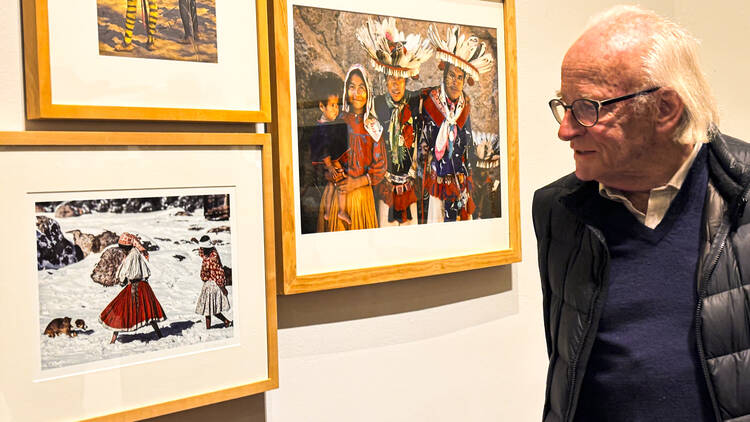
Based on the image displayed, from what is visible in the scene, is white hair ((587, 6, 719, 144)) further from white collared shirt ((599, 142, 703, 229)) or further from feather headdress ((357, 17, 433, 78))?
feather headdress ((357, 17, 433, 78))

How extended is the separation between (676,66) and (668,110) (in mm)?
79

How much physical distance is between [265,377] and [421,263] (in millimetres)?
503

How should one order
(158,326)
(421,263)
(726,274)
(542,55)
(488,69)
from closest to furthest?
(726,274)
(158,326)
(421,263)
(488,69)
(542,55)

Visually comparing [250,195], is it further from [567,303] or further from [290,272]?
[567,303]

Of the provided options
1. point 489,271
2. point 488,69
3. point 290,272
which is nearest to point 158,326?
point 290,272

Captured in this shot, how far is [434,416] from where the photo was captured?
181 centimetres

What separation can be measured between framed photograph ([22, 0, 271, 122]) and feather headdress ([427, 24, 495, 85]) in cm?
52

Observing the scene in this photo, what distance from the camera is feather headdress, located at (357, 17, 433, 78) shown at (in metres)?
1.62

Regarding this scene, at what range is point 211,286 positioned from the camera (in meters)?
1.37

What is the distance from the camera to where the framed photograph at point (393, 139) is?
1.51 m

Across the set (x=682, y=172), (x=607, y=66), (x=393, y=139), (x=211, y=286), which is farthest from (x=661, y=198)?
(x=211, y=286)

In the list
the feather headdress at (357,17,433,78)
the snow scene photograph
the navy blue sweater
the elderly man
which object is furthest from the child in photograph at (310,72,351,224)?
the navy blue sweater

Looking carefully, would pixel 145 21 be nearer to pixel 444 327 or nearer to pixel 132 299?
pixel 132 299

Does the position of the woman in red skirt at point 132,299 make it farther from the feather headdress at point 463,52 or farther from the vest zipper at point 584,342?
the feather headdress at point 463,52
